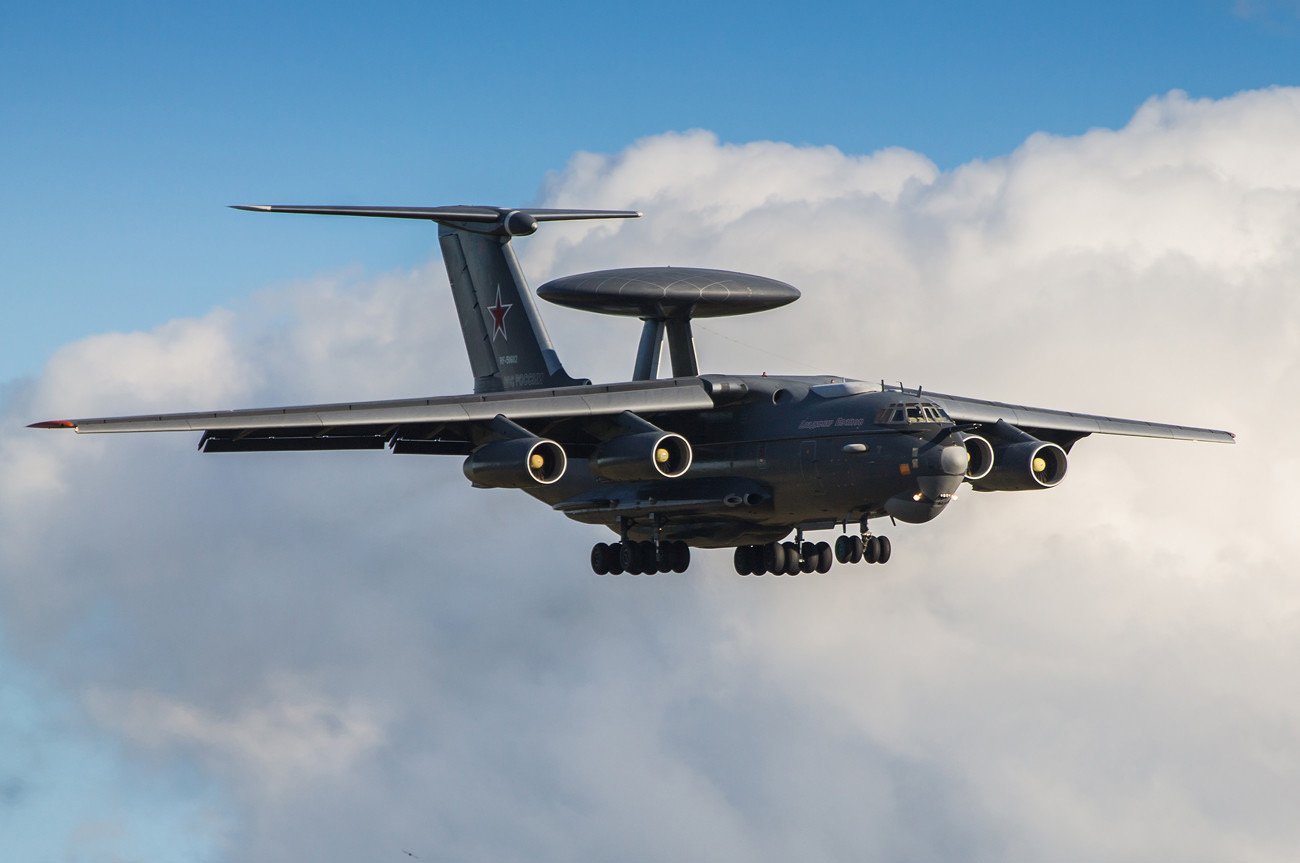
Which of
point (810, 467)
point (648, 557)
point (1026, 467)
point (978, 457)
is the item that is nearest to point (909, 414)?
point (810, 467)

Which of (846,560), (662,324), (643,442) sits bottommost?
(846,560)

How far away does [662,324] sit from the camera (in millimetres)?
29172

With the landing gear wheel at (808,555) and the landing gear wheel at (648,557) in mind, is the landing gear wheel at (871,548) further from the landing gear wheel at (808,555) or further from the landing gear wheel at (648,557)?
the landing gear wheel at (648,557)

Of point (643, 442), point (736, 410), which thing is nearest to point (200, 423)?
point (643, 442)

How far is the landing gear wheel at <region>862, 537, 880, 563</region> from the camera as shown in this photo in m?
26.7

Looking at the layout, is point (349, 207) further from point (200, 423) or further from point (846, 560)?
point (846, 560)

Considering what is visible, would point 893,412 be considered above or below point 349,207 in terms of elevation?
below

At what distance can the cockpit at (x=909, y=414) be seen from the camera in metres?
24.5

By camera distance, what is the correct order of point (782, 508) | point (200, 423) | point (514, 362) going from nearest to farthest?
point (200, 423)
point (782, 508)
point (514, 362)

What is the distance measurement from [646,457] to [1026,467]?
5556mm

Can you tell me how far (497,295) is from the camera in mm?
30938

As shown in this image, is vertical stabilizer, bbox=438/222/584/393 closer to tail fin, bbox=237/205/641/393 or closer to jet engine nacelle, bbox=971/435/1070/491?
tail fin, bbox=237/205/641/393

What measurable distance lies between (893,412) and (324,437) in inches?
301

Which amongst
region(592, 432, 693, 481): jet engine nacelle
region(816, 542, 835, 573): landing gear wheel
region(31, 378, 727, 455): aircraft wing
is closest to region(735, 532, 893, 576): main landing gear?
region(816, 542, 835, 573): landing gear wheel
